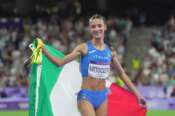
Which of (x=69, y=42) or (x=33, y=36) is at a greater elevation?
(x=33, y=36)

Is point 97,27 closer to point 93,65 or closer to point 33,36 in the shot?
point 93,65

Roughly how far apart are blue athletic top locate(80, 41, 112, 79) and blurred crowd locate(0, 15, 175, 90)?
12417 mm

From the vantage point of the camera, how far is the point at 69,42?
24250 mm

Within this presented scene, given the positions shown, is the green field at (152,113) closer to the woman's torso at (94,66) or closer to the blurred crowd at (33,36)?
the blurred crowd at (33,36)

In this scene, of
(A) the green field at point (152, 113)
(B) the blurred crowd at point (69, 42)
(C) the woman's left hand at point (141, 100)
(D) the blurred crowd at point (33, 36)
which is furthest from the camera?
(D) the blurred crowd at point (33, 36)

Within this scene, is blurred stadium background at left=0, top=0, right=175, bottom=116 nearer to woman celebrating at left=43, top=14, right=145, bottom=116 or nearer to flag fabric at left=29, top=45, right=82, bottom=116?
flag fabric at left=29, top=45, right=82, bottom=116

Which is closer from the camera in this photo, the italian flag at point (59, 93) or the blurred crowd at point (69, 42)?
the italian flag at point (59, 93)

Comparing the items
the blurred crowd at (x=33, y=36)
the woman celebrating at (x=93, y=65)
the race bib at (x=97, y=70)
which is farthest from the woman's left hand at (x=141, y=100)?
the blurred crowd at (x=33, y=36)

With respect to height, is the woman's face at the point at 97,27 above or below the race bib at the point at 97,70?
above

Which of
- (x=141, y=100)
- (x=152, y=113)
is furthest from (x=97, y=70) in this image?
(x=152, y=113)

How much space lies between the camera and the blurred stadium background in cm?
2073

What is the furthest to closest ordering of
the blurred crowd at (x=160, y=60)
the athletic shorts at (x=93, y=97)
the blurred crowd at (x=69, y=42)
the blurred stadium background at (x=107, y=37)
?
the blurred crowd at (x=69, y=42), the blurred crowd at (x=160, y=60), the blurred stadium background at (x=107, y=37), the athletic shorts at (x=93, y=97)

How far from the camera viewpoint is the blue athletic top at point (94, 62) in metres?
8.84

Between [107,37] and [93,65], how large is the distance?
51.8ft
